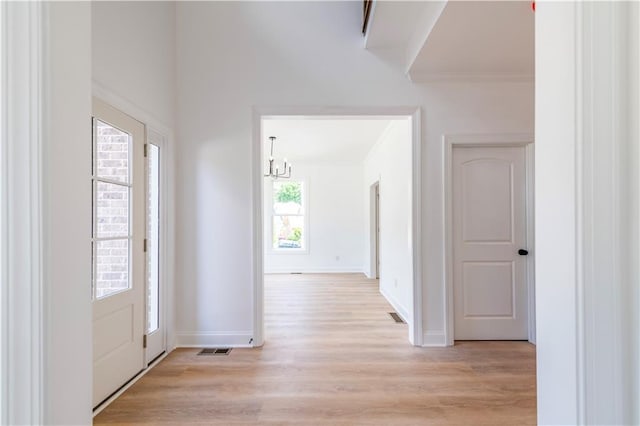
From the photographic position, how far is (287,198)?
7902 millimetres

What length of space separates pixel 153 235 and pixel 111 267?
659mm

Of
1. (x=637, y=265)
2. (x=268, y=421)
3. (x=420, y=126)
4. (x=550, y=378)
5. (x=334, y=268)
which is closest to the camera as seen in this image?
(x=637, y=265)

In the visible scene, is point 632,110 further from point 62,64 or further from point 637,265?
point 62,64

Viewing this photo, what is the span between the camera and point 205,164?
3.20 meters

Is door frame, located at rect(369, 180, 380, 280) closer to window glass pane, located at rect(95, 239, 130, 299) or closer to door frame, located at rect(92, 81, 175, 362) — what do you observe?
door frame, located at rect(92, 81, 175, 362)

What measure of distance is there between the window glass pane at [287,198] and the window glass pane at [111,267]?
546cm

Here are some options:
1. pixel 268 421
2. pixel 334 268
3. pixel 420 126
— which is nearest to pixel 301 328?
pixel 268 421

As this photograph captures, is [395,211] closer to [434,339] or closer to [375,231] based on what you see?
[434,339]

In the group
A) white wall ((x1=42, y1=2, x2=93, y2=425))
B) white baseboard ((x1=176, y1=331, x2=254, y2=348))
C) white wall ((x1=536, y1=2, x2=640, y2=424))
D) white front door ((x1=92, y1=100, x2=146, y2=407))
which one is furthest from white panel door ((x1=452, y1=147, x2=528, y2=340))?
white wall ((x1=42, y1=2, x2=93, y2=425))

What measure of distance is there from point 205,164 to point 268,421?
2.27 m

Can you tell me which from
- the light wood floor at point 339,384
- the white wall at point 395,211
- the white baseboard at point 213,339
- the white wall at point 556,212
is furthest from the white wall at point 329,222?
the white wall at point 556,212

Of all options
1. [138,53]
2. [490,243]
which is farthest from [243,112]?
[490,243]

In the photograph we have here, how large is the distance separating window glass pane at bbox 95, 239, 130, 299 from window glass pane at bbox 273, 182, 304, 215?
5460 millimetres

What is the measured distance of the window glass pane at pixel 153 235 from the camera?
289cm
